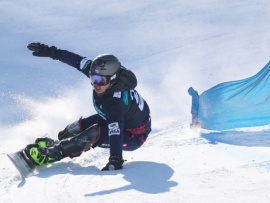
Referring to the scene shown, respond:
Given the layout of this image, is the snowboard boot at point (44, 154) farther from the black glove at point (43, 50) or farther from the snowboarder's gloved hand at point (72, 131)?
the black glove at point (43, 50)

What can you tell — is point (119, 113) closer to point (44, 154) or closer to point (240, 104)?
point (44, 154)

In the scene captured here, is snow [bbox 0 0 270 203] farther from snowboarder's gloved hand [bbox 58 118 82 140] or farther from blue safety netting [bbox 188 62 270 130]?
snowboarder's gloved hand [bbox 58 118 82 140]

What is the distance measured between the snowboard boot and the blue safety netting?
2.06 m

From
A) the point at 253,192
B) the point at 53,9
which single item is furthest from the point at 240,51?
the point at 253,192

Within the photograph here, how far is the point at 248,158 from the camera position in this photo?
509 centimetres

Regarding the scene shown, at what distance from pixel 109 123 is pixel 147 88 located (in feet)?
17.9

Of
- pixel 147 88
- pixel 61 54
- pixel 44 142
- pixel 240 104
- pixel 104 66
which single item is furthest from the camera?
pixel 147 88

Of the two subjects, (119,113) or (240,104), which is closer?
(119,113)

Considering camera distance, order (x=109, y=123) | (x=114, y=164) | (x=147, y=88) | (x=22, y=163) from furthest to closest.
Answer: (x=147, y=88), (x=109, y=123), (x=22, y=163), (x=114, y=164)

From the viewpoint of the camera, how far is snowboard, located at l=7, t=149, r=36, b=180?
203 inches

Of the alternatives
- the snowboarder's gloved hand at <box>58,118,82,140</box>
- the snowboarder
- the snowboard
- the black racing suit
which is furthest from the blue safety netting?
the snowboard

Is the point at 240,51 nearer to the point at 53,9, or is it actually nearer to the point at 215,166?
the point at 53,9

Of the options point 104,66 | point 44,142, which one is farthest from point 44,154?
point 104,66

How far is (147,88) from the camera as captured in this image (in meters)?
10.8
